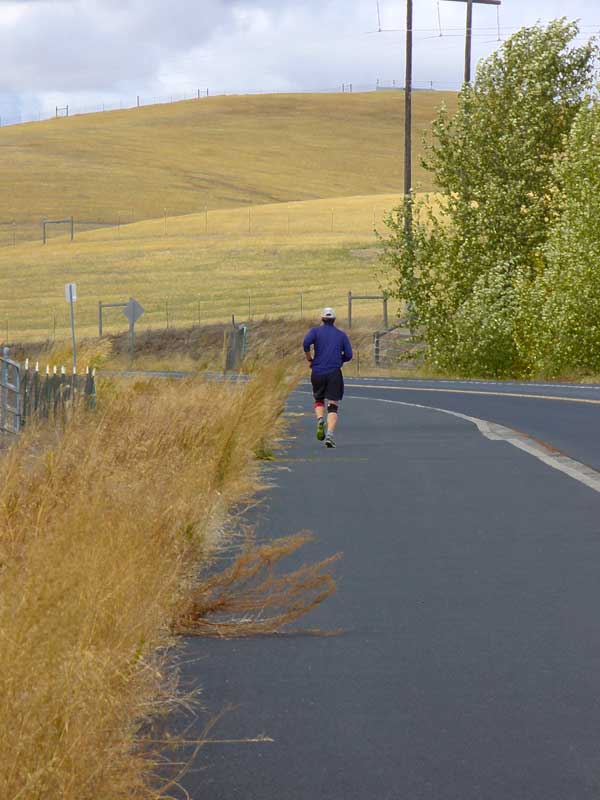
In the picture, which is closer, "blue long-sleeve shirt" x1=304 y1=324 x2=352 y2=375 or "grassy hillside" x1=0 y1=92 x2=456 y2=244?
"blue long-sleeve shirt" x1=304 y1=324 x2=352 y2=375

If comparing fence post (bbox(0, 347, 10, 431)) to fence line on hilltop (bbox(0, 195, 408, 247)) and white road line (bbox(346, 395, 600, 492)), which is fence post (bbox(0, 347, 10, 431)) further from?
fence line on hilltop (bbox(0, 195, 408, 247))

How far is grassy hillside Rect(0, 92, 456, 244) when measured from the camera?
407 feet

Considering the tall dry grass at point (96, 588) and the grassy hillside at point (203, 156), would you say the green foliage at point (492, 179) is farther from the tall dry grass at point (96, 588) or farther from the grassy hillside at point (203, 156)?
the grassy hillside at point (203, 156)

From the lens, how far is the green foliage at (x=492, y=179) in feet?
147

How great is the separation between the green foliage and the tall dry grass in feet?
98.4

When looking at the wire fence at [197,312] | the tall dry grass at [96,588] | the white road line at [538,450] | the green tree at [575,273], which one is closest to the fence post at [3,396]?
the tall dry grass at [96,588]

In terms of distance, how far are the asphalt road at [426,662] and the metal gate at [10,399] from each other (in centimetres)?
729

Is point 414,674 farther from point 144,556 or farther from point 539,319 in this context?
point 539,319

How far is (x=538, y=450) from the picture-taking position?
61.0 ft

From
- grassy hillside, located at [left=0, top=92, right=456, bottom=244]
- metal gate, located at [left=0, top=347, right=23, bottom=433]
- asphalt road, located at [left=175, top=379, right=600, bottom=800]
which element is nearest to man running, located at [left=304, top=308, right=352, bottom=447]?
metal gate, located at [left=0, top=347, right=23, bottom=433]

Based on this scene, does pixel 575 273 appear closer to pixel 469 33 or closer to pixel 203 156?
pixel 469 33

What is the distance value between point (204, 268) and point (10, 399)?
66977 mm

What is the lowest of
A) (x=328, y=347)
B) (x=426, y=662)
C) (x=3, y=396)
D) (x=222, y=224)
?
(x=3, y=396)

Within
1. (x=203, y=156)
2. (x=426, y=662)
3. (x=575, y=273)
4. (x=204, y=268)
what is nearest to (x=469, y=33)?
(x=575, y=273)
